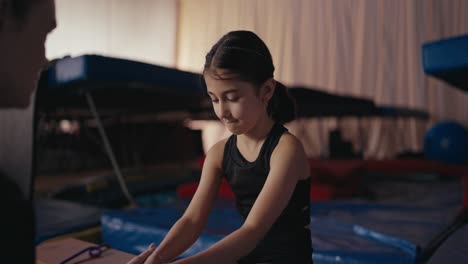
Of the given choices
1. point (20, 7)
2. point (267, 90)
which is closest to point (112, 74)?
point (267, 90)

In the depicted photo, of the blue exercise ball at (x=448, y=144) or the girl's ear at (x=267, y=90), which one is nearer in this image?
the girl's ear at (x=267, y=90)

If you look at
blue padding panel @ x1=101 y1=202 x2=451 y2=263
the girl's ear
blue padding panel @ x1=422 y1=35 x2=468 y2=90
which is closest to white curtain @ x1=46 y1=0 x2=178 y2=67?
blue padding panel @ x1=101 y1=202 x2=451 y2=263

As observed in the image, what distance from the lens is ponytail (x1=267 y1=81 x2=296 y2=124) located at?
0.77 metres

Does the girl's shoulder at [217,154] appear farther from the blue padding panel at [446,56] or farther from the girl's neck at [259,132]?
the blue padding panel at [446,56]

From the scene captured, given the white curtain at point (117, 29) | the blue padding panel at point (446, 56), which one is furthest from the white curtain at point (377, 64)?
the blue padding panel at point (446, 56)

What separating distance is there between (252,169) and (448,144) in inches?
107

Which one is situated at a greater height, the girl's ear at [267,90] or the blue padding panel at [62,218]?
the girl's ear at [267,90]

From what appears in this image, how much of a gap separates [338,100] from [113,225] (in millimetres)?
1772

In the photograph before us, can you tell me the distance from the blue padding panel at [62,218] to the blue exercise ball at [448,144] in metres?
2.52

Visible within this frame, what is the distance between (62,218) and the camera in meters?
1.43

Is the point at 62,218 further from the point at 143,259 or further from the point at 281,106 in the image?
the point at 281,106

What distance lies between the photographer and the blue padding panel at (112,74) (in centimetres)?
144

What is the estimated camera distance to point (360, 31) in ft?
13.2

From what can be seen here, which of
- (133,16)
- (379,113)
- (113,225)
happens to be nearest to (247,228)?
(113,225)
